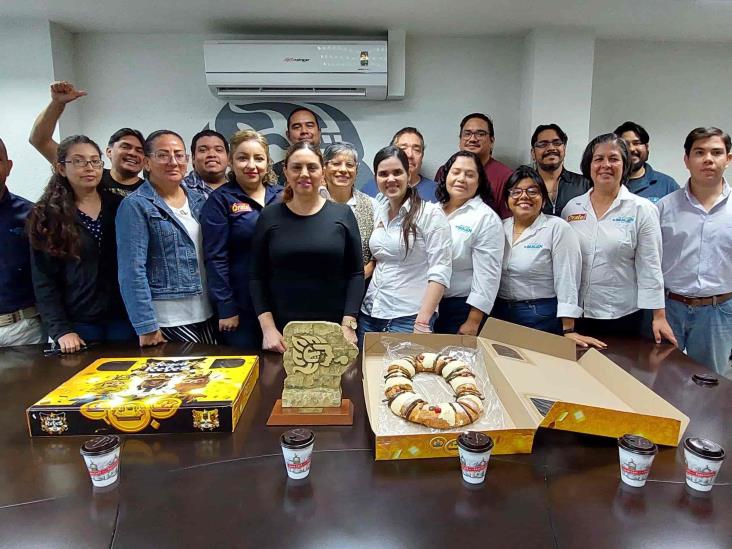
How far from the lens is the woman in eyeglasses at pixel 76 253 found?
183 centimetres

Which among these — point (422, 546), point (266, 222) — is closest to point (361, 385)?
point (422, 546)

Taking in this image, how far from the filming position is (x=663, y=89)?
4.27 metres

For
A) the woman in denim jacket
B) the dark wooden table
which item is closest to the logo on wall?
the woman in denim jacket

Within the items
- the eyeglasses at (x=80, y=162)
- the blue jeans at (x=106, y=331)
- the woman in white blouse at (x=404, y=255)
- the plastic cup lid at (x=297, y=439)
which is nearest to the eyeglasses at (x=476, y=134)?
the woman in white blouse at (x=404, y=255)

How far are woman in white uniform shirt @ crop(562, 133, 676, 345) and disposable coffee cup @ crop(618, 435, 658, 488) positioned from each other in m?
1.33

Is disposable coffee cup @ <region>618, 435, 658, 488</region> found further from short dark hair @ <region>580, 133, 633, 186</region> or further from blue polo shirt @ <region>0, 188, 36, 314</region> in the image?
blue polo shirt @ <region>0, 188, 36, 314</region>

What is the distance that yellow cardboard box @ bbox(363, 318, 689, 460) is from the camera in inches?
41.0

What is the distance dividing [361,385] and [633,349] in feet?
3.75

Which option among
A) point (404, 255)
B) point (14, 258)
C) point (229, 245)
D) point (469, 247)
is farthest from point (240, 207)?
point (469, 247)

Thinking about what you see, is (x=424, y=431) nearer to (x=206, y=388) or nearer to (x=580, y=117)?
(x=206, y=388)

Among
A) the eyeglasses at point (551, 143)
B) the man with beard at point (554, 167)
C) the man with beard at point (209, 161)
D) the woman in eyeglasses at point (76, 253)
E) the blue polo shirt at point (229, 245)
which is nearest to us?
the woman in eyeglasses at point (76, 253)

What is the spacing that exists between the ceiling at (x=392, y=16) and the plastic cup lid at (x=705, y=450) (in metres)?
3.23

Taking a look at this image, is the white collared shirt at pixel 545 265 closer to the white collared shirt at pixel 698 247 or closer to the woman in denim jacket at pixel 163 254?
the white collared shirt at pixel 698 247

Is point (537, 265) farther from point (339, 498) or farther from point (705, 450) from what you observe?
point (339, 498)
